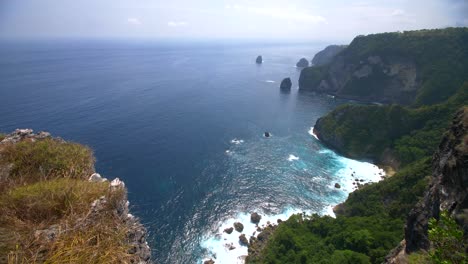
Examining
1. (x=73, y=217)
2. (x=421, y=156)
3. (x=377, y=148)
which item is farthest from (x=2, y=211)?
(x=377, y=148)

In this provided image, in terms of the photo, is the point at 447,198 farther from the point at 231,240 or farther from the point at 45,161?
the point at 231,240

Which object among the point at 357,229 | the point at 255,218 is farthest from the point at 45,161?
the point at 255,218

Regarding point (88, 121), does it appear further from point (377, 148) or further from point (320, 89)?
point (320, 89)

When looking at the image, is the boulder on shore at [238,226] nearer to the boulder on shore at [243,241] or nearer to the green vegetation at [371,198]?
the boulder on shore at [243,241]

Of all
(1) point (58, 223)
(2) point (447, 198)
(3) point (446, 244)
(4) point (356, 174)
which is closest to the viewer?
(1) point (58, 223)

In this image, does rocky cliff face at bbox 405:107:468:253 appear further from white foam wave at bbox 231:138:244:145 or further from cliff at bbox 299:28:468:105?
cliff at bbox 299:28:468:105

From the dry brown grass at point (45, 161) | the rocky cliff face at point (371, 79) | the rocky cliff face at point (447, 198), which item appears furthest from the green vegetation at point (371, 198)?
the rocky cliff face at point (371, 79)
